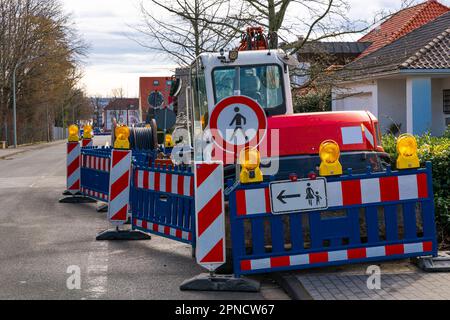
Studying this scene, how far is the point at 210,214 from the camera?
7.19m

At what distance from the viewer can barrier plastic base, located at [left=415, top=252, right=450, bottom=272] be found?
7399 millimetres

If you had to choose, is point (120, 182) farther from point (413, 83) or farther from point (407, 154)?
point (413, 83)

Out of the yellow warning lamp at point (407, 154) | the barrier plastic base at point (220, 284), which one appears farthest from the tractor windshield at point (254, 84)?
the barrier plastic base at point (220, 284)

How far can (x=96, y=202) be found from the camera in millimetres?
15516

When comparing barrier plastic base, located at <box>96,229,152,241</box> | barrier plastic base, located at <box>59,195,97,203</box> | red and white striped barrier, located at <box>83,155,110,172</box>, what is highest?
red and white striped barrier, located at <box>83,155,110,172</box>

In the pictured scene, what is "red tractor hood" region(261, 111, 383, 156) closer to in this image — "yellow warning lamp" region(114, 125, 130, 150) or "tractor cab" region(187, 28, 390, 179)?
"tractor cab" region(187, 28, 390, 179)

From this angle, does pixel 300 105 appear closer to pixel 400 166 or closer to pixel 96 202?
pixel 96 202

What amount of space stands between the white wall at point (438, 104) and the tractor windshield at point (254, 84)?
1663cm

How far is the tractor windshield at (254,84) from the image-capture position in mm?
9977

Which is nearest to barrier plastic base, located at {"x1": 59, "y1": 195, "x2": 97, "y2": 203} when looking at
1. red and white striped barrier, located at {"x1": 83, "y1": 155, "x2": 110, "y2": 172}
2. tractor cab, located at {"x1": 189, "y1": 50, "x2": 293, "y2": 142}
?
red and white striped barrier, located at {"x1": 83, "y1": 155, "x2": 110, "y2": 172}

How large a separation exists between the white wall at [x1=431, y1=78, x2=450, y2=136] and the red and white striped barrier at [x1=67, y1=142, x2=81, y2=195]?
14261 mm

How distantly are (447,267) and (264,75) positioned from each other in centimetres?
393

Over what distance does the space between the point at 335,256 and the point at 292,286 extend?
732 mm

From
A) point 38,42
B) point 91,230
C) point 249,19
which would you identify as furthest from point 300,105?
point 38,42
